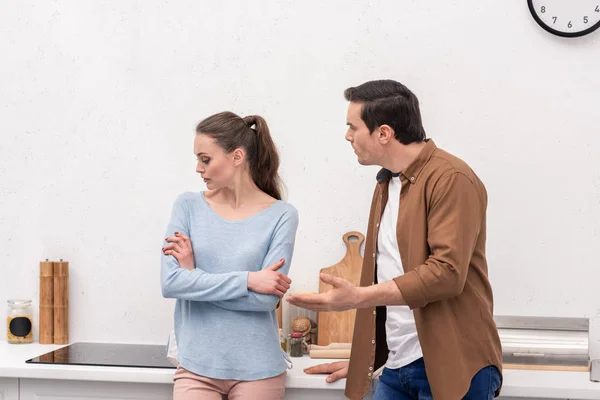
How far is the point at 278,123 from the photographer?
273cm

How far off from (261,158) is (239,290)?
1.30 ft

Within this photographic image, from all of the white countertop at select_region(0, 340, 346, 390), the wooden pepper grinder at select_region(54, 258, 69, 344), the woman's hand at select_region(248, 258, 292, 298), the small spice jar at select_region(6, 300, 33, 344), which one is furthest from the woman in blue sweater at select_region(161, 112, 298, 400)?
the small spice jar at select_region(6, 300, 33, 344)

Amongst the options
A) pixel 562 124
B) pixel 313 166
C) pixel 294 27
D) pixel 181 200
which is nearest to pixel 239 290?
pixel 181 200

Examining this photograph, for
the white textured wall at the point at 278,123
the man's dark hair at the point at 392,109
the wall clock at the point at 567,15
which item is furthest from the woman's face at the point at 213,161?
Result: the wall clock at the point at 567,15

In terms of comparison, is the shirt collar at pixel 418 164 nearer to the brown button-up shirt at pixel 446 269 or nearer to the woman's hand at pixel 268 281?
the brown button-up shirt at pixel 446 269

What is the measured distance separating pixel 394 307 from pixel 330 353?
0.53 meters

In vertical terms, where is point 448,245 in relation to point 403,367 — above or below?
above

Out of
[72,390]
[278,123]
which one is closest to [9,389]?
[72,390]

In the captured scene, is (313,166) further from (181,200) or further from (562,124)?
(562,124)

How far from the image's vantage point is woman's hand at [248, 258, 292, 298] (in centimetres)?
206

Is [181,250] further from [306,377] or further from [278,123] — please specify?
[278,123]

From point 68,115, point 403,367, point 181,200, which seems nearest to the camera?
point 403,367

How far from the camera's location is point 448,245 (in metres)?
1.80

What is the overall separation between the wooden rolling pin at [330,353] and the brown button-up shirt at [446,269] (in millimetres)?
662
